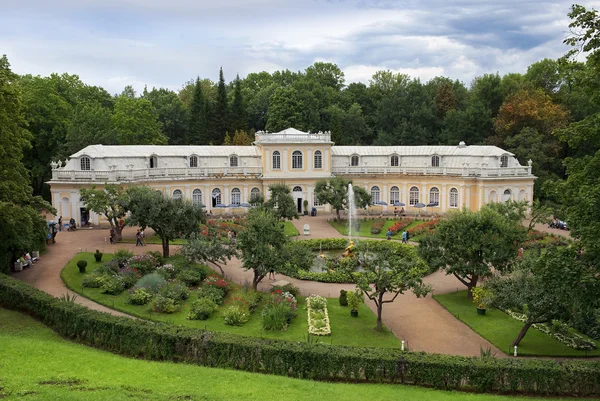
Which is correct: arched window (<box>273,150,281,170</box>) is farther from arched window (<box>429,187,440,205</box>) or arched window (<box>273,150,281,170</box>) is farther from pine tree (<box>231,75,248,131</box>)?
pine tree (<box>231,75,248,131</box>)

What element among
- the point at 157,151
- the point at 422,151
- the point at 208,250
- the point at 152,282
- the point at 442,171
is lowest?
the point at 152,282

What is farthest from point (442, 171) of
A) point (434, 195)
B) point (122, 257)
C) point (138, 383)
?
point (138, 383)

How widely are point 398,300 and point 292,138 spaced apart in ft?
96.5

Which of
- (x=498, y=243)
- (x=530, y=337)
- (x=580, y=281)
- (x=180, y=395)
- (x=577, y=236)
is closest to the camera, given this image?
(x=180, y=395)

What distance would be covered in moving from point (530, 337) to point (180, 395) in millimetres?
15355

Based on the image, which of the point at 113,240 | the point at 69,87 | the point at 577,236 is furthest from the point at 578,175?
the point at 69,87

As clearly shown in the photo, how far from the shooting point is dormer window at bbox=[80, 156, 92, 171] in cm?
4547

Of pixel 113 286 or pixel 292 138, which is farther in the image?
pixel 292 138

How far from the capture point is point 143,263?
2961cm

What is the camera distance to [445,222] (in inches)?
1086

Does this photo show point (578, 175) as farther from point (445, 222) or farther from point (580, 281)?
point (445, 222)

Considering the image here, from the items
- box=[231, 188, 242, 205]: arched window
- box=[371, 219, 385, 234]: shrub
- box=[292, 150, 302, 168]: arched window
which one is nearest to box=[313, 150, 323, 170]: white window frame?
box=[292, 150, 302, 168]: arched window

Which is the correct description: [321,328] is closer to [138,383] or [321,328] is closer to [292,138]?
[138,383]

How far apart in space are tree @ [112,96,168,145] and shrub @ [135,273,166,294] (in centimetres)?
3533
